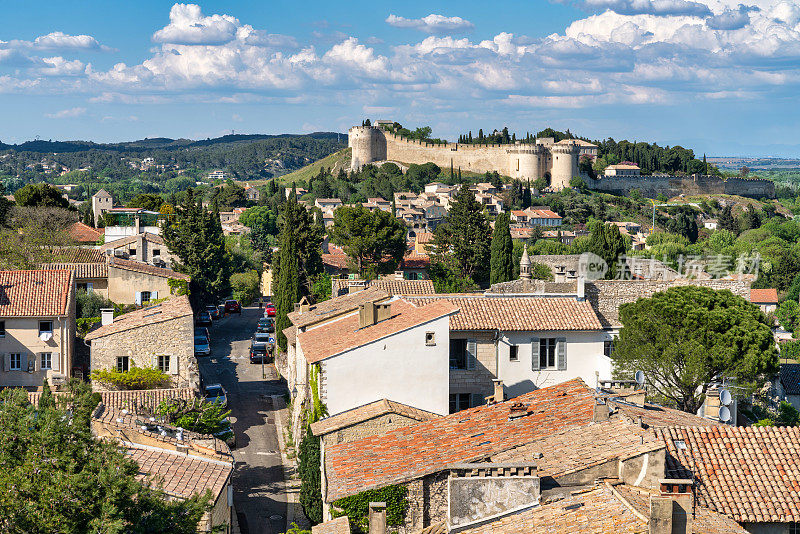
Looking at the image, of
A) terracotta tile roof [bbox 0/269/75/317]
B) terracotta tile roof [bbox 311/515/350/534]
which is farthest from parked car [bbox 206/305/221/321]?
terracotta tile roof [bbox 311/515/350/534]

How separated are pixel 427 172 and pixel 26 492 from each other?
150328 mm

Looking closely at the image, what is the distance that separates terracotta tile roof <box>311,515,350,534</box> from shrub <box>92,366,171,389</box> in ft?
49.8

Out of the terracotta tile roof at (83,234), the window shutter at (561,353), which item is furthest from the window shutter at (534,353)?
the terracotta tile roof at (83,234)

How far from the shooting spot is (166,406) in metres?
26.8

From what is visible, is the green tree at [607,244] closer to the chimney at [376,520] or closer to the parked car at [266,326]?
the parked car at [266,326]

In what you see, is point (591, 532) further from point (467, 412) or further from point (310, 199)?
point (310, 199)

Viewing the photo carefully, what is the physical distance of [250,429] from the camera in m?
31.5

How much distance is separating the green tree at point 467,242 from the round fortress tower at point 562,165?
9372cm

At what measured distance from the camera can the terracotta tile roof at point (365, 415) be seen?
886 inches

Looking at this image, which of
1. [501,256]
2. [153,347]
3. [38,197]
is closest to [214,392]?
[153,347]

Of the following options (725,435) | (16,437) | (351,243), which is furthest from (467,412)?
(351,243)

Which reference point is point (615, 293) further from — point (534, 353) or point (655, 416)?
point (655, 416)

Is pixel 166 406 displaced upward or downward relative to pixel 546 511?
downward

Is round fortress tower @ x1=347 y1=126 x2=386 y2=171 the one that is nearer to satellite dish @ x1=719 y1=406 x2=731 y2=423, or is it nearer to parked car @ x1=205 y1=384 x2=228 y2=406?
parked car @ x1=205 y1=384 x2=228 y2=406
